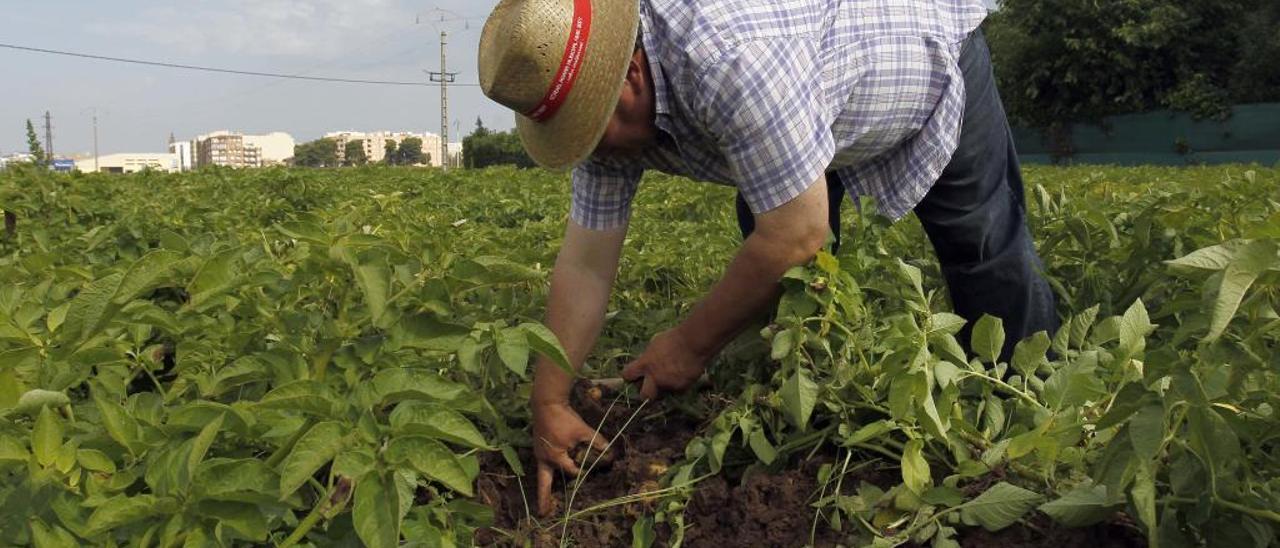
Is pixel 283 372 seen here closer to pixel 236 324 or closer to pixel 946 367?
pixel 236 324

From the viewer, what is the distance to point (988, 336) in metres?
1.81

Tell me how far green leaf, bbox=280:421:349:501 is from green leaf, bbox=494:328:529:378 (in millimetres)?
250

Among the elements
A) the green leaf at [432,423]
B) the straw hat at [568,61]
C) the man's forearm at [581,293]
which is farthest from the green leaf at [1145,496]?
the man's forearm at [581,293]

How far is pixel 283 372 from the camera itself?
1482 millimetres

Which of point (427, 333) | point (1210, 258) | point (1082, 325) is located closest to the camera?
point (1210, 258)

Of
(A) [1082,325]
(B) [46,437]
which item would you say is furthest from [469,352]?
(A) [1082,325]

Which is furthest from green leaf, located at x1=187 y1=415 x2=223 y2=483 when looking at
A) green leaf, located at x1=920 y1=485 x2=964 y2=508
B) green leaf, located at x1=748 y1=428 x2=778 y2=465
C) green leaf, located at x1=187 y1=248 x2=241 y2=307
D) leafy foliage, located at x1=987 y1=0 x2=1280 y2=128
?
leafy foliage, located at x1=987 y1=0 x2=1280 y2=128

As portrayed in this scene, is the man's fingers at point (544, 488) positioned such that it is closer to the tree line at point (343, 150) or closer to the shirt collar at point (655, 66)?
the shirt collar at point (655, 66)

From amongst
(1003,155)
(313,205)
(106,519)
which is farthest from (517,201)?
(106,519)

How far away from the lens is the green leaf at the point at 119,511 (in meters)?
1.22

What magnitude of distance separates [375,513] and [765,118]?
3.35 ft

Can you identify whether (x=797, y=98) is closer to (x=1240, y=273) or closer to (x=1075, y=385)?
(x=1075, y=385)

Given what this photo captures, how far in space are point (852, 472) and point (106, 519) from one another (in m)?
1.18

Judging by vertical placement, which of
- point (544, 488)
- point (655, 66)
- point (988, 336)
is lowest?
point (544, 488)
